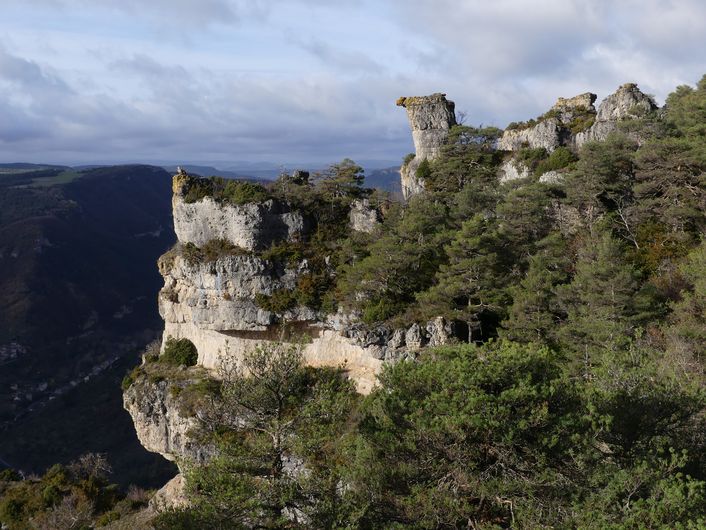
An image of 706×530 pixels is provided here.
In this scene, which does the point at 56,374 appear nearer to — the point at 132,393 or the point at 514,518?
the point at 132,393

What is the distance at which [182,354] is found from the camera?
36.7 metres

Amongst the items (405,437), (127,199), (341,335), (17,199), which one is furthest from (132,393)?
(127,199)

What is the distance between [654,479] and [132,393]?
103 feet

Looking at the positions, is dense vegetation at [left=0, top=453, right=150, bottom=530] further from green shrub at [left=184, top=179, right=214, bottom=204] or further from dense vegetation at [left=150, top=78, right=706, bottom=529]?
dense vegetation at [left=150, top=78, right=706, bottom=529]

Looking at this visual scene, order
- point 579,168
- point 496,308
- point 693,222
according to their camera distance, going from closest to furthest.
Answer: point 496,308
point 693,222
point 579,168

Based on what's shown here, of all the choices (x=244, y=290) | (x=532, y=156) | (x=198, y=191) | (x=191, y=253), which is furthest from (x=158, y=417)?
(x=532, y=156)

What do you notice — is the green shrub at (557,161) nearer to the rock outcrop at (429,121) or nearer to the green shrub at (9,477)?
the rock outcrop at (429,121)

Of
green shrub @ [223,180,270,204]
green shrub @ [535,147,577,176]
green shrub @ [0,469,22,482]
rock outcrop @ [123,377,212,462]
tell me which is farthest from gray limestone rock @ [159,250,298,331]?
green shrub @ [0,469,22,482]

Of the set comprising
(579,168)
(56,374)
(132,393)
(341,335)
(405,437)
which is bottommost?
(56,374)

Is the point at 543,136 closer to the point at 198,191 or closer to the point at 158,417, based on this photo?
the point at 198,191

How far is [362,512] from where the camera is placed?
11844 mm

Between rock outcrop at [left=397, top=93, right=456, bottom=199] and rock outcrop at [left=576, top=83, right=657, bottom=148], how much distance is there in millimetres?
10293

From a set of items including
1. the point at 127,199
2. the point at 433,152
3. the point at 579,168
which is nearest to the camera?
the point at 579,168

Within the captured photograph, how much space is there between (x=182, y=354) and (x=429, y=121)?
26197 mm
